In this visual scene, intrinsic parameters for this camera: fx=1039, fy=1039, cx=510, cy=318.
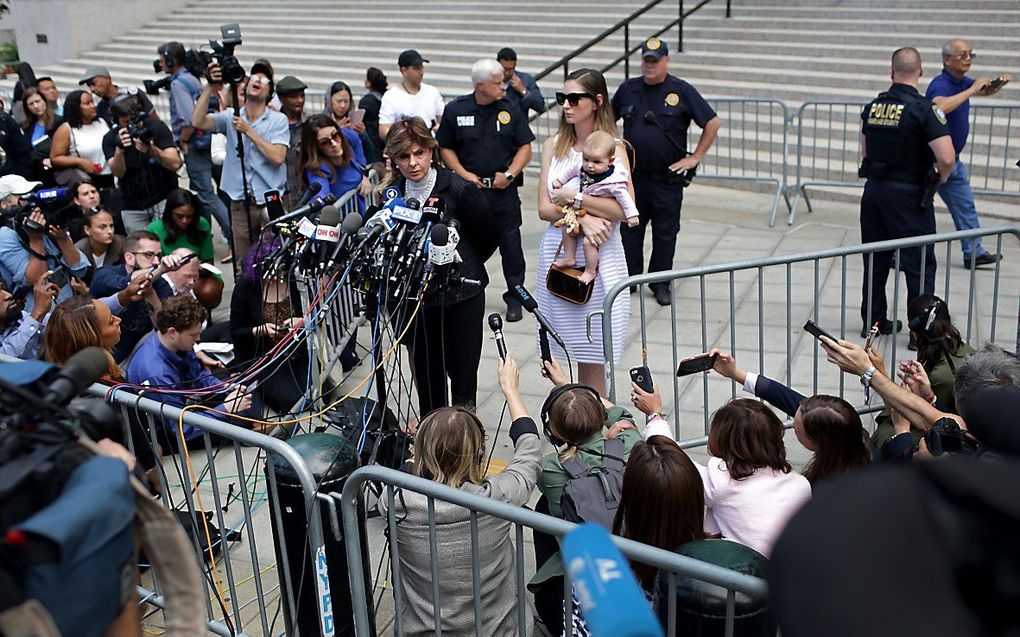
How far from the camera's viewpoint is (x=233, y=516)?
17.1ft

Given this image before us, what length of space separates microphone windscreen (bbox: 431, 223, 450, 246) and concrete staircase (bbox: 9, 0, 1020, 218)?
6770 mm

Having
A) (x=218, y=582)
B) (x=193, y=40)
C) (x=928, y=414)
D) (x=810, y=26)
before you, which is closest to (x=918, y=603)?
(x=928, y=414)

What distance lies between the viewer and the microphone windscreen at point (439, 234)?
14.6 ft

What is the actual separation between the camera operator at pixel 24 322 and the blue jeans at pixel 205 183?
10.6ft

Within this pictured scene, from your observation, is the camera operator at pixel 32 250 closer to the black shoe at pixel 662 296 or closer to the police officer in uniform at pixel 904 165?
the black shoe at pixel 662 296

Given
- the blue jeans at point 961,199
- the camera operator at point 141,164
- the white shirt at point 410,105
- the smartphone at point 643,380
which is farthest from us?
the white shirt at point 410,105

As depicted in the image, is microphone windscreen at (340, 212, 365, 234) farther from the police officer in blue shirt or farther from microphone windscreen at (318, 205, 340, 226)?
the police officer in blue shirt

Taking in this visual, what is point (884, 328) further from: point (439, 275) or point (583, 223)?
point (439, 275)

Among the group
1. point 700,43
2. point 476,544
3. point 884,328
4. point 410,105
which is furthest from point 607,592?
point 700,43

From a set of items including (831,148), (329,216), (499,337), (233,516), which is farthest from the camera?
(831,148)

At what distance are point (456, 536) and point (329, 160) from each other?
14.1 ft

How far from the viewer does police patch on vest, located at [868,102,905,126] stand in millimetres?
6707

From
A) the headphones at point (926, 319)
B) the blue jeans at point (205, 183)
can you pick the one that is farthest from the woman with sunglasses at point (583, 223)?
the blue jeans at point (205, 183)

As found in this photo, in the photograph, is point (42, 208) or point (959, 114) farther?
point (959, 114)
